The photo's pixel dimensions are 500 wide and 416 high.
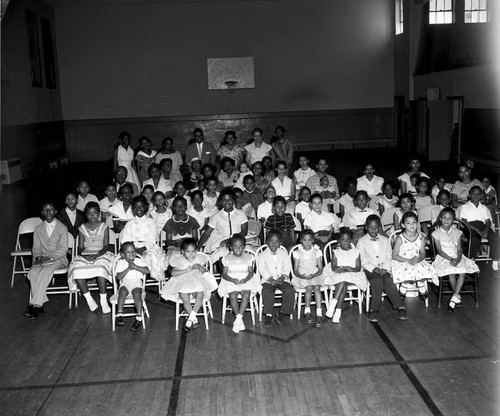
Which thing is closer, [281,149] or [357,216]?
[357,216]

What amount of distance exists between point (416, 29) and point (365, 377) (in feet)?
48.0

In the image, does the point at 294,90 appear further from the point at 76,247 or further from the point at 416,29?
the point at 76,247

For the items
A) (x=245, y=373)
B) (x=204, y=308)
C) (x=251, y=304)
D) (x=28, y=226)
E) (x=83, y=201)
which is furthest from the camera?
(x=83, y=201)

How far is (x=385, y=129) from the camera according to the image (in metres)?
19.8

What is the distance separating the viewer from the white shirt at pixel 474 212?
7.25m

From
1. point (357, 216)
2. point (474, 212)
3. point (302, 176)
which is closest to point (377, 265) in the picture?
point (357, 216)

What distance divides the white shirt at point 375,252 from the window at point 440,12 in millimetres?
12460

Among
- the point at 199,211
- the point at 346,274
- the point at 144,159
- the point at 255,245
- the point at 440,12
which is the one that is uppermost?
the point at 440,12

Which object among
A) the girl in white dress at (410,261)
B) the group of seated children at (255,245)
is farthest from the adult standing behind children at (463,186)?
the girl in white dress at (410,261)

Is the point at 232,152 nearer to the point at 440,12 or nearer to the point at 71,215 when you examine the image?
the point at 71,215

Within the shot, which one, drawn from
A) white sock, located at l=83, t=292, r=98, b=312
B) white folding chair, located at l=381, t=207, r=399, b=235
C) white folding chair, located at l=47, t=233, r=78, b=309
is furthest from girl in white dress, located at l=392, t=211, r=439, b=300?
white folding chair, located at l=47, t=233, r=78, b=309

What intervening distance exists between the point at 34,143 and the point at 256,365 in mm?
12812

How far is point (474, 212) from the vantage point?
7.28 metres

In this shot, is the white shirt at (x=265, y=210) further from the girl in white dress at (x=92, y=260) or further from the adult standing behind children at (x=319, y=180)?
the girl in white dress at (x=92, y=260)
